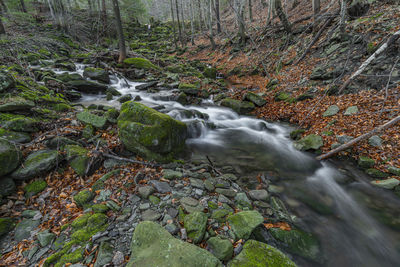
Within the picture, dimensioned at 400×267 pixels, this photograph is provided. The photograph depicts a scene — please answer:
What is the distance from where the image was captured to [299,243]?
2.83 meters

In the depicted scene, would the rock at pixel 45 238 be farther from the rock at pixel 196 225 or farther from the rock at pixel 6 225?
the rock at pixel 196 225

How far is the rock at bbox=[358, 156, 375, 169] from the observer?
438 cm

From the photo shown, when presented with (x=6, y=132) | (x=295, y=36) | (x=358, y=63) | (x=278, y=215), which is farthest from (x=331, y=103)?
Answer: (x=6, y=132)

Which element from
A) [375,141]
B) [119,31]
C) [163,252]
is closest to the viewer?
[163,252]

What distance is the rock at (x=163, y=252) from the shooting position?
1.87 m

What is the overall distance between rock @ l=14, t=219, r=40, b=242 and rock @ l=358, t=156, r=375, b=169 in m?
7.16

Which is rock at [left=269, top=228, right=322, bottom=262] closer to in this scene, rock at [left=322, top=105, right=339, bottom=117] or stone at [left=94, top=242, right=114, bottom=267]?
stone at [left=94, top=242, right=114, bottom=267]

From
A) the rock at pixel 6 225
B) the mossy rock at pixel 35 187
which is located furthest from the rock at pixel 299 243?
the mossy rock at pixel 35 187

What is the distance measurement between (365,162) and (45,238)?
22.6ft

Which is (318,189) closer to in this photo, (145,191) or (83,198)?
Result: (145,191)

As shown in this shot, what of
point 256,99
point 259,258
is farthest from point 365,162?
point 256,99

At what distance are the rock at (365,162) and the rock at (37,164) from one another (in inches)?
291

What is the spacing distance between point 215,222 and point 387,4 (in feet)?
41.2

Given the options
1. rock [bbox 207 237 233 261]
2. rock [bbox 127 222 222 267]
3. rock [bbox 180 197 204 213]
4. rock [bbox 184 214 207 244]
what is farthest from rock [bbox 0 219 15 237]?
rock [bbox 207 237 233 261]
